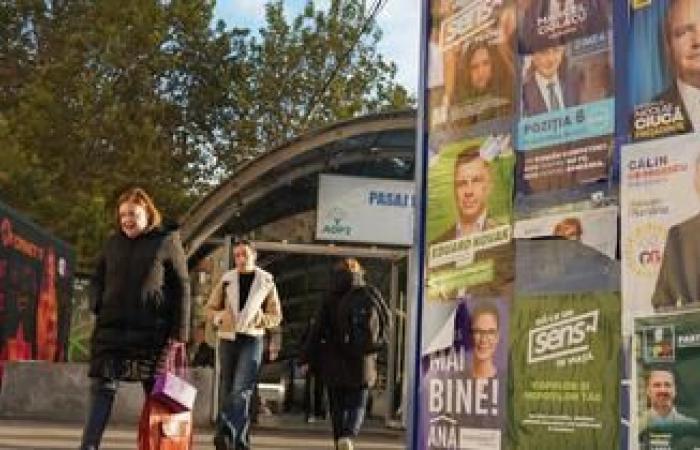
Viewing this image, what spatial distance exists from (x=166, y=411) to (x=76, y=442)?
465 cm

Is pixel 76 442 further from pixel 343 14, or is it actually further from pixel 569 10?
pixel 343 14

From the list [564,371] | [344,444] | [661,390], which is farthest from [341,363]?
[661,390]

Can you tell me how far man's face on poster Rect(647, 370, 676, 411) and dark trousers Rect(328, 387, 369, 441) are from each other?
23.1ft

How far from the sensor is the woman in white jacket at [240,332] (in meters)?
9.76

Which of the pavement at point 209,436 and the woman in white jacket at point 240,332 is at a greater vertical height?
the woman in white jacket at point 240,332

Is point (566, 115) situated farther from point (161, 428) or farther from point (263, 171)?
point (263, 171)

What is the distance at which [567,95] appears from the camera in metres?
3.68

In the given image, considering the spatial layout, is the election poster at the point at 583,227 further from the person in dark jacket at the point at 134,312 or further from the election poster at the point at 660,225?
the person in dark jacket at the point at 134,312

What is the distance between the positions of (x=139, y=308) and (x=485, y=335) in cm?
400

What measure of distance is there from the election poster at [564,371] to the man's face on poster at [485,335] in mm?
108

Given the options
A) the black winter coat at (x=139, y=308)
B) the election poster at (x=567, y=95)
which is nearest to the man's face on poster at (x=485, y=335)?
the election poster at (x=567, y=95)

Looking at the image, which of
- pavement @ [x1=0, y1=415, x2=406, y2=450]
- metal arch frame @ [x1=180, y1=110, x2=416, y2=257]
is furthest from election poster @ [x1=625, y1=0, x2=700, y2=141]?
metal arch frame @ [x1=180, y1=110, x2=416, y2=257]

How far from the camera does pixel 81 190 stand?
2942 cm

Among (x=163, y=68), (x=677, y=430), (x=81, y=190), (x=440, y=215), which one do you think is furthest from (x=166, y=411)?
(x=163, y=68)
